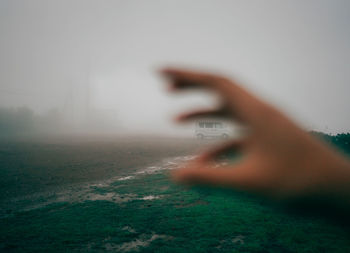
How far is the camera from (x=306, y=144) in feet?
2.80

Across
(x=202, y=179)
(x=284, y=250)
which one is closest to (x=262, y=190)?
(x=202, y=179)

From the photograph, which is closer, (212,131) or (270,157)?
(270,157)

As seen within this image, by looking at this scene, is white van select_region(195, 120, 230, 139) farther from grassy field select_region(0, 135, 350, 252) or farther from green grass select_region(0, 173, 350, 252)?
green grass select_region(0, 173, 350, 252)

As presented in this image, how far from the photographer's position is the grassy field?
5.05 meters

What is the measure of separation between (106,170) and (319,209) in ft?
49.9

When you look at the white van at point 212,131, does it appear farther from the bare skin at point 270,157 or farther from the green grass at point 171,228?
the bare skin at point 270,157

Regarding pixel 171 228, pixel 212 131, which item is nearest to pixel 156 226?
pixel 171 228

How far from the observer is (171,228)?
234 inches

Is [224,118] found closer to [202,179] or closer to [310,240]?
[202,179]

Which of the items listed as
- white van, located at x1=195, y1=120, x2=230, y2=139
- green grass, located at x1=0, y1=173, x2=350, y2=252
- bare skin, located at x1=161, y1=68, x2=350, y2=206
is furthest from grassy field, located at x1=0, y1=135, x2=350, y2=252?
white van, located at x1=195, y1=120, x2=230, y2=139

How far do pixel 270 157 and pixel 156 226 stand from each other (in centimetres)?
604

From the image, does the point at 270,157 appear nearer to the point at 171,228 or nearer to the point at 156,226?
the point at 171,228

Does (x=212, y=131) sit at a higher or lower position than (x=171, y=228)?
higher

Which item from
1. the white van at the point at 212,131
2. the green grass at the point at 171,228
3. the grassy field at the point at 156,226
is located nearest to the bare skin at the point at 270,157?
the grassy field at the point at 156,226
